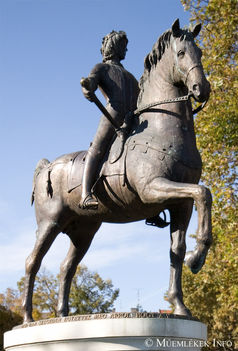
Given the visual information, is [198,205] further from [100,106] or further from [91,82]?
Answer: [91,82]

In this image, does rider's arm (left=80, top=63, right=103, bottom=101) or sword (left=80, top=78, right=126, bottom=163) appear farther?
rider's arm (left=80, top=63, right=103, bottom=101)

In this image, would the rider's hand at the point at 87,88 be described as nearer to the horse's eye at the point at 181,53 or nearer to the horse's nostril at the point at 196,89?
the horse's eye at the point at 181,53

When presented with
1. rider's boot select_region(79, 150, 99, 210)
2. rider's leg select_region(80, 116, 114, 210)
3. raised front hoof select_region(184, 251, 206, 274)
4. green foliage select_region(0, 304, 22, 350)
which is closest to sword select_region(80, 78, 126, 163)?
rider's leg select_region(80, 116, 114, 210)

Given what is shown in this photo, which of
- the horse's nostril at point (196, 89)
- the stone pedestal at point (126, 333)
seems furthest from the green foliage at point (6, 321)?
the horse's nostril at point (196, 89)

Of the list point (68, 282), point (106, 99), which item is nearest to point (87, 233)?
point (68, 282)

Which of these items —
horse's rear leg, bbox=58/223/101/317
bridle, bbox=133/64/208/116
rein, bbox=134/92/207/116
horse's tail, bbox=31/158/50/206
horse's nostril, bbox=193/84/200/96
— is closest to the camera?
horse's nostril, bbox=193/84/200/96

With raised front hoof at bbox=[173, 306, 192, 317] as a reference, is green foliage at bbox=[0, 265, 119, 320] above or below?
above

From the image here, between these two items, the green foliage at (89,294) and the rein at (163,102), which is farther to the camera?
the green foliage at (89,294)

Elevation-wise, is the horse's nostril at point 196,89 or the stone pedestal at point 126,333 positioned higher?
the horse's nostril at point 196,89

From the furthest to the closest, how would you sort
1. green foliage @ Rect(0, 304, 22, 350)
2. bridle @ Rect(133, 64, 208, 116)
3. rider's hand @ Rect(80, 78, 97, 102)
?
green foliage @ Rect(0, 304, 22, 350) < rider's hand @ Rect(80, 78, 97, 102) < bridle @ Rect(133, 64, 208, 116)

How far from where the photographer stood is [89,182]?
6.87 meters

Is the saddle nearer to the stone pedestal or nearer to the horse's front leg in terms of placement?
the horse's front leg

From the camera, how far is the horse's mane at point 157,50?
259 inches

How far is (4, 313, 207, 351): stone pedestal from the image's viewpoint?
5453 millimetres
